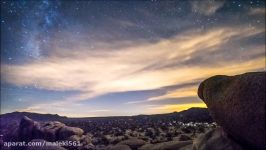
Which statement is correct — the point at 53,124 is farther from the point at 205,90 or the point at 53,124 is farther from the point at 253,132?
the point at 253,132

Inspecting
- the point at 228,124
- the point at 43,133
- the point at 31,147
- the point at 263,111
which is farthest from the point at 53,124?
the point at 263,111

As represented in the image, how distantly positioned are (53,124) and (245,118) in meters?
25.3

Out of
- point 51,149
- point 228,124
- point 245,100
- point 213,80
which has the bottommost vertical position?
point 51,149

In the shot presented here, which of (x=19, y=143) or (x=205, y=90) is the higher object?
(x=205, y=90)

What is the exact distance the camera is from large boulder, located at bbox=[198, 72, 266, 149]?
324 inches

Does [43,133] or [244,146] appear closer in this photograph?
[244,146]

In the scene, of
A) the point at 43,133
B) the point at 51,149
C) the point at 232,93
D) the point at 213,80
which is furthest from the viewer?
the point at 43,133

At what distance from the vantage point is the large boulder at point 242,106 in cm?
823

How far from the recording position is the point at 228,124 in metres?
A: 9.85

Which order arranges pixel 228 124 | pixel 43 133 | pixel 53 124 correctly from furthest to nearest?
pixel 53 124 < pixel 43 133 < pixel 228 124

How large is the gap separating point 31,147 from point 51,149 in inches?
69.4

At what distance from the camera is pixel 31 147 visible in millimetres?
20250

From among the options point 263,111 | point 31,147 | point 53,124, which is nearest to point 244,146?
point 263,111

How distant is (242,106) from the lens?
8.74 metres
